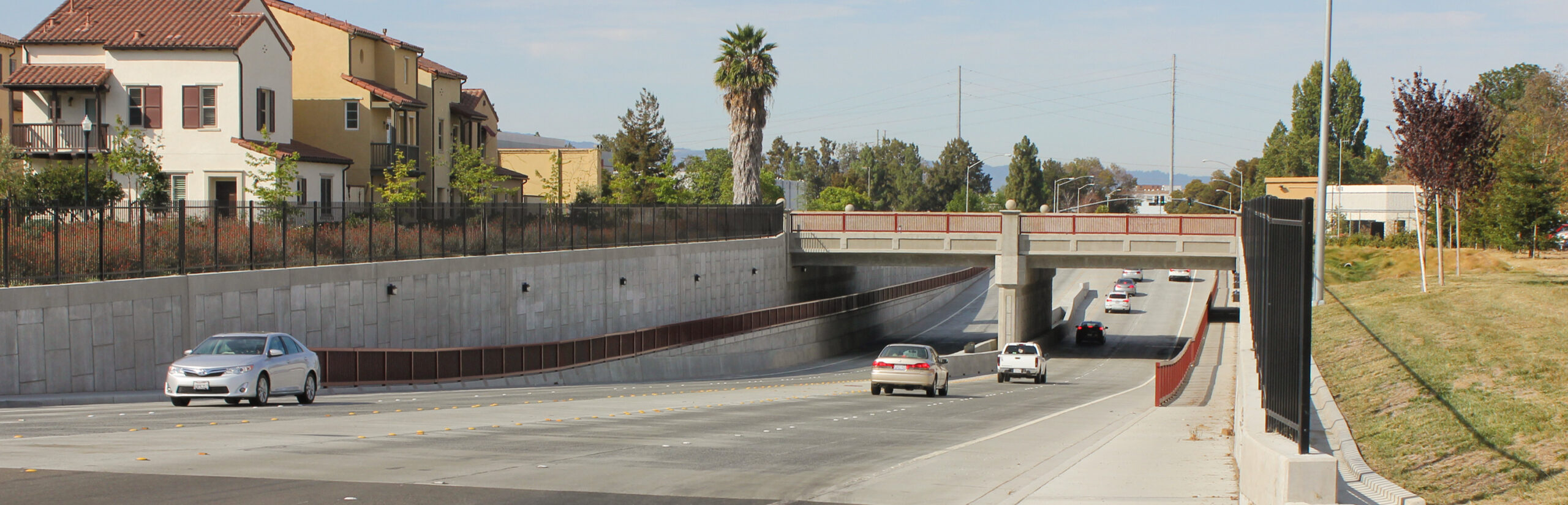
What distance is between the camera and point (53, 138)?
4281 cm

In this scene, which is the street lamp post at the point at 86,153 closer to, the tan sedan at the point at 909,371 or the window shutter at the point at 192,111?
the window shutter at the point at 192,111

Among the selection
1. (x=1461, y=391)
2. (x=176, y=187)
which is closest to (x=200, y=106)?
(x=176, y=187)

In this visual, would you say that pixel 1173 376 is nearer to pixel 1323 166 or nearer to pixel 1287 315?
pixel 1323 166

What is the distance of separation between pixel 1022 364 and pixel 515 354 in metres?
17.4

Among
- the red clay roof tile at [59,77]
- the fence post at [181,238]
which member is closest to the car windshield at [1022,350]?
the fence post at [181,238]

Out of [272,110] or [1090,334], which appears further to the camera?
[1090,334]

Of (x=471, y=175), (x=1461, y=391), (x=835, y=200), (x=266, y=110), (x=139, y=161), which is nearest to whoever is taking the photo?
(x=1461, y=391)

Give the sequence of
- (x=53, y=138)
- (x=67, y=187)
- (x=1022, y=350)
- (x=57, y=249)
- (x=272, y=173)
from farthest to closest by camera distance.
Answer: (x=1022, y=350) → (x=53, y=138) → (x=272, y=173) → (x=67, y=187) → (x=57, y=249)

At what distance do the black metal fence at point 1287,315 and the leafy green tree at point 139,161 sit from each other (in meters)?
36.1

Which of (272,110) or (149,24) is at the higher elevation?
(149,24)

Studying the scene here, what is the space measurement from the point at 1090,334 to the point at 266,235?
4800cm

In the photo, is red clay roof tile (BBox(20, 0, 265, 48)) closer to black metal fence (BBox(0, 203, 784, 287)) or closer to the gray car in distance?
black metal fence (BBox(0, 203, 784, 287))

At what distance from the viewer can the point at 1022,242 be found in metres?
56.3

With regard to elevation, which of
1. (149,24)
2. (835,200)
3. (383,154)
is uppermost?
(149,24)
